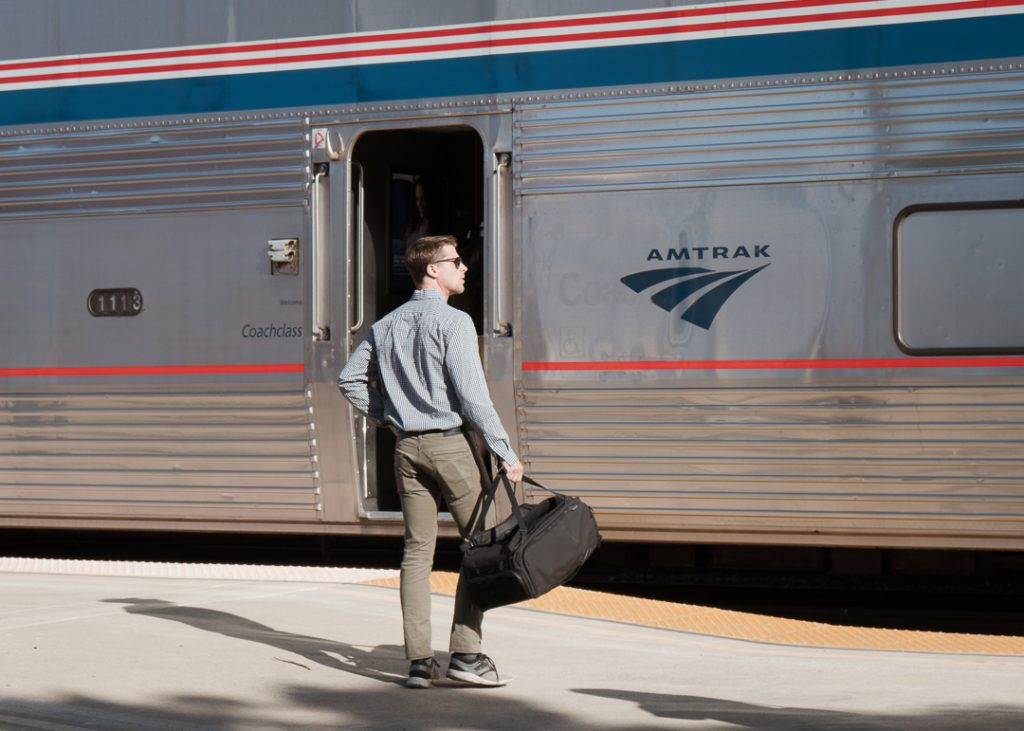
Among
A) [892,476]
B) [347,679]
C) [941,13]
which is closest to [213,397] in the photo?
[347,679]

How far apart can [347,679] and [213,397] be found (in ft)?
9.66

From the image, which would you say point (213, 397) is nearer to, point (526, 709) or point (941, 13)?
point (526, 709)

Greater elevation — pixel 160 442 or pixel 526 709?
pixel 160 442

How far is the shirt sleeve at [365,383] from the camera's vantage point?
5.62 meters

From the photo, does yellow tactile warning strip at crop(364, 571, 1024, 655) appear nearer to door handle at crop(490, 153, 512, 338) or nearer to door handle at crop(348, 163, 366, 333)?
door handle at crop(490, 153, 512, 338)

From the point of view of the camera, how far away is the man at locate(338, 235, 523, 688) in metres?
5.45

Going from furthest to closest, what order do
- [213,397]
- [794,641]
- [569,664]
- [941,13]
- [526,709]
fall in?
[213,397]
[941,13]
[794,641]
[569,664]
[526,709]

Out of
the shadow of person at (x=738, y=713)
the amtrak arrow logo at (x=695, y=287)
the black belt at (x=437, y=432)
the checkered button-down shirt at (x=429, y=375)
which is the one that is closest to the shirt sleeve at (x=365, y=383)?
the checkered button-down shirt at (x=429, y=375)

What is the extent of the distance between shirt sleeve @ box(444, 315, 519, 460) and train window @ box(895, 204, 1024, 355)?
2.54m

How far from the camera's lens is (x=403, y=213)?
8719 millimetres

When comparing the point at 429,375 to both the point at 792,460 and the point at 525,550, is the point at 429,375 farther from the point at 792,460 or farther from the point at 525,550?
the point at 792,460

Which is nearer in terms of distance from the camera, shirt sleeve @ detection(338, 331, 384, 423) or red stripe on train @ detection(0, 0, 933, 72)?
shirt sleeve @ detection(338, 331, 384, 423)

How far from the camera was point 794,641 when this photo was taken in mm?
6617

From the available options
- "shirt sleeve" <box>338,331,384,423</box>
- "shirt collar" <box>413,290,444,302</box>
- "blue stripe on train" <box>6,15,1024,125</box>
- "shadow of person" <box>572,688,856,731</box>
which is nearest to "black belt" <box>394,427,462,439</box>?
"shirt sleeve" <box>338,331,384,423</box>
